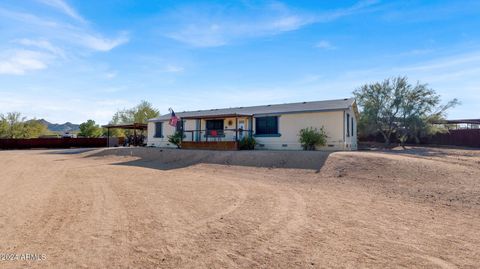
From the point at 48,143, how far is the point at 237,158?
2969 cm

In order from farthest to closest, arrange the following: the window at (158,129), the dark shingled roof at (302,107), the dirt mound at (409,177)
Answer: the window at (158,129) < the dark shingled roof at (302,107) < the dirt mound at (409,177)

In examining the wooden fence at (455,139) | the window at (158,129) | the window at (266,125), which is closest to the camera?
the window at (266,125)

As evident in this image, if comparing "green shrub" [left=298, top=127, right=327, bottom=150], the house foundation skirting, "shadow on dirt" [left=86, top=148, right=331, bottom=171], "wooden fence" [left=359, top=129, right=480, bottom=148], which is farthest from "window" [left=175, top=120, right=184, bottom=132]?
Result: "wooden fence" [left=359, top=129, right=480, bottom=148]

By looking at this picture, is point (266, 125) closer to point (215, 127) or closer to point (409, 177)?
point (215, 127)

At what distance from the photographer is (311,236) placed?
16.2ft

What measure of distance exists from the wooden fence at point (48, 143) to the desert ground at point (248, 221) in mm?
28078

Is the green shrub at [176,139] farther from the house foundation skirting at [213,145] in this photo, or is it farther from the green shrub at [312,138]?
the green shrub at [312,138]

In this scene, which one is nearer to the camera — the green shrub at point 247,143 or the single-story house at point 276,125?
the single-story house at point 276,125

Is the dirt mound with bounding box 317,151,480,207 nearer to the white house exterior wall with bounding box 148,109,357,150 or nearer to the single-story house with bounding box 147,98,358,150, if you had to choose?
the white house exterior wall with bounding box 148,109,357,150

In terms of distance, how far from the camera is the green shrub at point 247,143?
20.9m

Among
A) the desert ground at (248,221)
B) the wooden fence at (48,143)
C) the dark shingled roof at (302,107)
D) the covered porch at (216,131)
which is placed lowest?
the desert ground at (248,221)

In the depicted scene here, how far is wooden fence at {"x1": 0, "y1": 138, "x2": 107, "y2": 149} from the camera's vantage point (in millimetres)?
35406

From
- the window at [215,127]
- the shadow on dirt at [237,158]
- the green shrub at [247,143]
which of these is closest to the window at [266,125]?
the green shrub at [247,143]

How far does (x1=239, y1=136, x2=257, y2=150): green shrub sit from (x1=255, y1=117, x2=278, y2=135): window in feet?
3.91
